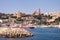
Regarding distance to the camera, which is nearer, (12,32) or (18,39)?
(18,39)

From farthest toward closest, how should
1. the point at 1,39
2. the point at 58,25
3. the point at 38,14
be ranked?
the point at 38,14, the point at 58,25, the point at 1,39

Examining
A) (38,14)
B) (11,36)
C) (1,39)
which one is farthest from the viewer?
(38,14)

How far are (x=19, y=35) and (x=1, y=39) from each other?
3187mm

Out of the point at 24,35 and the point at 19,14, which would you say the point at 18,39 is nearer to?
the point at 24,35

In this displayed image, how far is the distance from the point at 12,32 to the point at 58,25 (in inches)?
3374

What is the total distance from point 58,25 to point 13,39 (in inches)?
3457

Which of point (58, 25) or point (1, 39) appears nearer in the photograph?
point (1, 39)

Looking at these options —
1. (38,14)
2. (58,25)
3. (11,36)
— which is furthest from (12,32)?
(38,14)

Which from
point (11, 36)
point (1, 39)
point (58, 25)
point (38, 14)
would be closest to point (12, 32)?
point (11, 36)

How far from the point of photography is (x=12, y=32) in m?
34.6


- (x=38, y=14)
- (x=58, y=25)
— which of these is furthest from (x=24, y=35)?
(x=38, y=14)

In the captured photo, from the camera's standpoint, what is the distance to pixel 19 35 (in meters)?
34.6

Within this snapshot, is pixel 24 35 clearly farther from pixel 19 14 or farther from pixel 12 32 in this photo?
pixel 19 14

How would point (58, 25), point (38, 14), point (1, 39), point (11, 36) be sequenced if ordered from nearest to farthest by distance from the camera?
1. point (1, 39)
2. point (11, 36)
3. point (58, 25)
4. point (38, 14)
